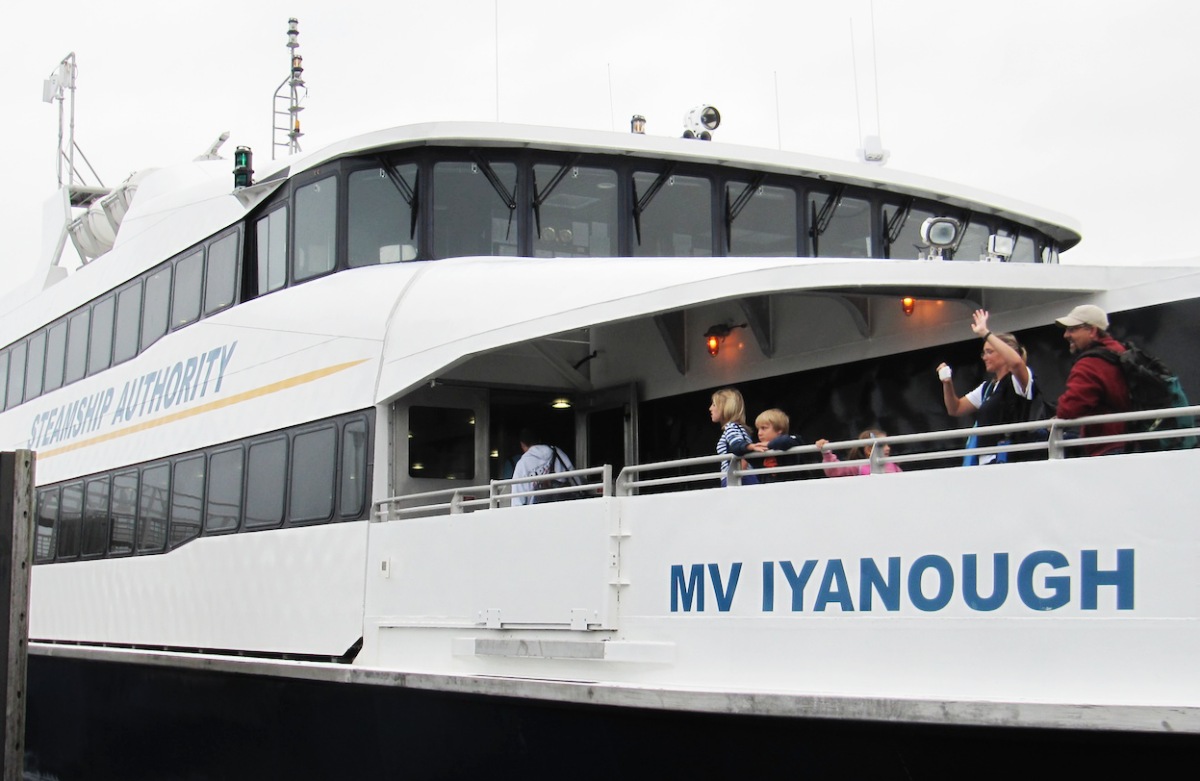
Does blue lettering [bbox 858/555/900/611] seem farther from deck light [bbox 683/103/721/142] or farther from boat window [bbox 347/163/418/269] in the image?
deck light [bbox 683/103/721/142]

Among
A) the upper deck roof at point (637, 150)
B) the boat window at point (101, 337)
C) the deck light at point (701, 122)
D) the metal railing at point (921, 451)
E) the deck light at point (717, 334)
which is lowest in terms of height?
the metal railing at point (921, 451)

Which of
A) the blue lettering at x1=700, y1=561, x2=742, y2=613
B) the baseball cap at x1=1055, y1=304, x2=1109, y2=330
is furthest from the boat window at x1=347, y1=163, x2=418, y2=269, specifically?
the baseball cap at x1=1055, y1=304, x2=1109, y2=330

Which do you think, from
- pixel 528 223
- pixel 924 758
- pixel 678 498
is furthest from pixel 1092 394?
pixel 528 223

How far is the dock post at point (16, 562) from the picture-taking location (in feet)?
26.3

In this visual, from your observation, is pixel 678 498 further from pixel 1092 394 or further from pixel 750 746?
pixel 1092 394

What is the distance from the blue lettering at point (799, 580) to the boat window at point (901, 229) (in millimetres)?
5127

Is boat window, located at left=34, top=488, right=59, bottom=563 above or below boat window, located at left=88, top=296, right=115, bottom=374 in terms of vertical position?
below

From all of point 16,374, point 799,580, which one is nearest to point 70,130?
point 16,374

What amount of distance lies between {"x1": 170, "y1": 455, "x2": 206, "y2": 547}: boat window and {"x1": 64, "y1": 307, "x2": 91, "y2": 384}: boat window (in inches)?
123

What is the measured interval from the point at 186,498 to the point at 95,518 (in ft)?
7.22

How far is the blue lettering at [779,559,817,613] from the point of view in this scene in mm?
6473

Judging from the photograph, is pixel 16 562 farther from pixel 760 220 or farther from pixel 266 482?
pixel 760 220

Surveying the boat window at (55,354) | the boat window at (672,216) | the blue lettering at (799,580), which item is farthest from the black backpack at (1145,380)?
the boat window at (55,354)

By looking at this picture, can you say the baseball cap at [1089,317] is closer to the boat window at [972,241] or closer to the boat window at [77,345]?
the boat window at [972,241]
